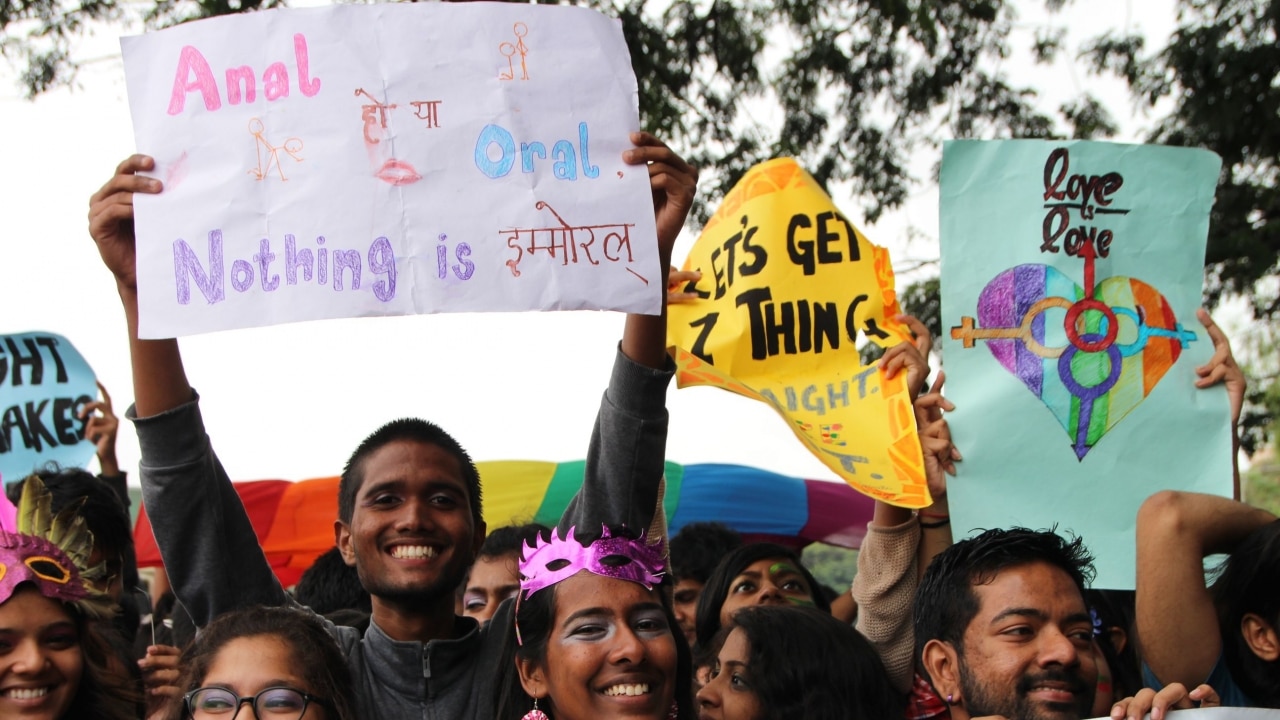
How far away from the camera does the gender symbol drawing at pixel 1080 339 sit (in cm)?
382

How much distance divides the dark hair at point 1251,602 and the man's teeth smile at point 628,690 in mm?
1294

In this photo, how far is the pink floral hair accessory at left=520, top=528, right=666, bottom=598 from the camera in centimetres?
305

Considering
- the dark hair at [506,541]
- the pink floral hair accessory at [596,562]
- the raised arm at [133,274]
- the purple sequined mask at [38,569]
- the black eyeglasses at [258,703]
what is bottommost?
the dark hair at [506,541]

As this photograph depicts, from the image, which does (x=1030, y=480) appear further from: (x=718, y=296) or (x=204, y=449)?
(x=204, y=449)

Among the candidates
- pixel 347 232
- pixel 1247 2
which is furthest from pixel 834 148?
pixel 347 232

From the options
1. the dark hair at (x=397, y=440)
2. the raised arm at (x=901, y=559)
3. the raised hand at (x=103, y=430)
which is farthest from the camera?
the raised hand at (x=103, y=430)

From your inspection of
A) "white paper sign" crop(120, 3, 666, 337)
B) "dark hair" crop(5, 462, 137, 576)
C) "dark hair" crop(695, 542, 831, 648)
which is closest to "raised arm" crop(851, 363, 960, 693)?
"dark hair" crop(695, 542, 831, 648)

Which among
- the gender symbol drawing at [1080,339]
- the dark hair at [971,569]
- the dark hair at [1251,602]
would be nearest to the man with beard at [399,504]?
the dark hair at [971,569]

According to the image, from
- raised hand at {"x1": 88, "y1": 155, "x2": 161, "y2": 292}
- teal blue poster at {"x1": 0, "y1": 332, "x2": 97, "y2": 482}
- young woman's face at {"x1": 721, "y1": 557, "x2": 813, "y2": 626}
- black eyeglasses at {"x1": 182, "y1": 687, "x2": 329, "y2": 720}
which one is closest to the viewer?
black eyeglasses at {"x1": 182, "y1": 687, "x2": 329, "y2": 720}

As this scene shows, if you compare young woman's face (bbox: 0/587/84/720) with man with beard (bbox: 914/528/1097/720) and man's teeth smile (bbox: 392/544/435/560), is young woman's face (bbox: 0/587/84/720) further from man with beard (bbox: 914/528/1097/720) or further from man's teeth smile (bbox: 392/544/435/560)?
Result: man with beard (bbox: 914/528/1097/720)

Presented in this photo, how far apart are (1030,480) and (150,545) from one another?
5716 millimetres

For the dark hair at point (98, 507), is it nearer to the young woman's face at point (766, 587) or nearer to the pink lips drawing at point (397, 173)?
the pink lips drawing at point (397, 173)

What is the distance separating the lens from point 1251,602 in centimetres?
312

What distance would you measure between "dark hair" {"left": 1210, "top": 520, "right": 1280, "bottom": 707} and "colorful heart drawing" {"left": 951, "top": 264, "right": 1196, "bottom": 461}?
67 cm
